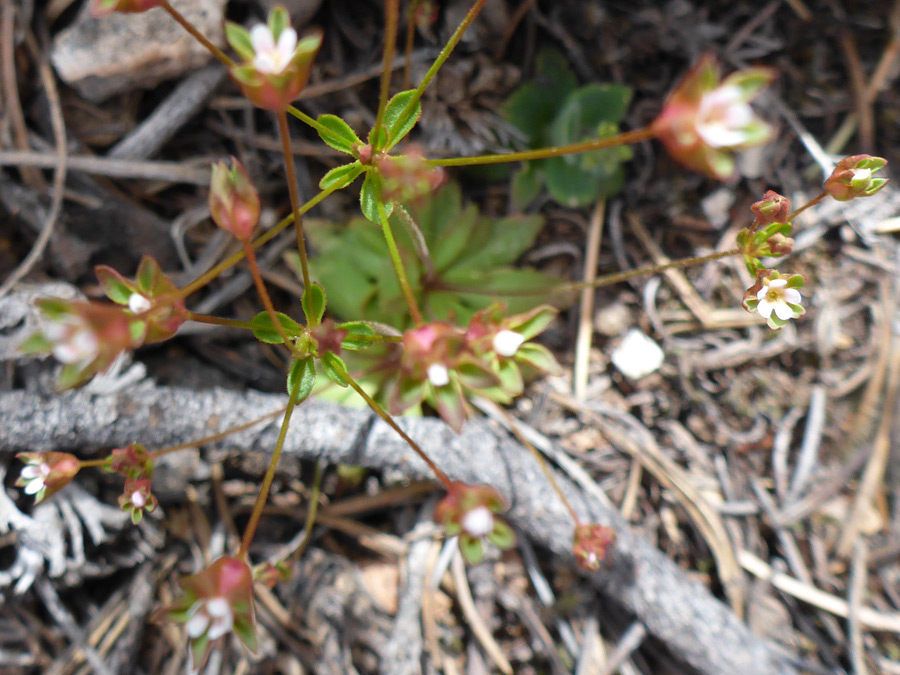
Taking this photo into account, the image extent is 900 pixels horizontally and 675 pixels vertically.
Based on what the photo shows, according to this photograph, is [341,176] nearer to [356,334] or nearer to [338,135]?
[338,135]

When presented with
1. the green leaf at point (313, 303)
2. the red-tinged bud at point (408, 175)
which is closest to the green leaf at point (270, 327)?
the green leaf at point (313, 303)

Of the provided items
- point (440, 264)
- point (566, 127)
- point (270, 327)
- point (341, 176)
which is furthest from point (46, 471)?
point (566, 127)

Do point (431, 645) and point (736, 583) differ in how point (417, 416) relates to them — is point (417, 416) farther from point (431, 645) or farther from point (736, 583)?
point (736, 583)

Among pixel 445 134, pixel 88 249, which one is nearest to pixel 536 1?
pixel 445 134

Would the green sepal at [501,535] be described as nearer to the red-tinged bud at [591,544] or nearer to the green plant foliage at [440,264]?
the red-tinged bud at [591,544]

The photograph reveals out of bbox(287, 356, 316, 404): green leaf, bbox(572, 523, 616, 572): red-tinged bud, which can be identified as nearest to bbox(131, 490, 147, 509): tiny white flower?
bbox(287, 356, 316, 404): green leaf
